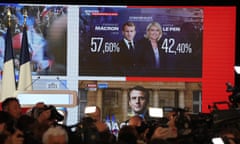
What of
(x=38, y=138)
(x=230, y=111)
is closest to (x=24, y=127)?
(x=38, y=138)

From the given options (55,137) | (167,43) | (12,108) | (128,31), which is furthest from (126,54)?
(55,137)

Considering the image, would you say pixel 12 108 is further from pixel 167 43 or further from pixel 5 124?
pixel 167 43

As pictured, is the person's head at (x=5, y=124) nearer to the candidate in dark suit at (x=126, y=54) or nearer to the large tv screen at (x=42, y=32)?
the large tv screen at (x=42, y=32)

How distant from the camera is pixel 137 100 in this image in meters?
9.38

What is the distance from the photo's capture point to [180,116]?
4.53 meters

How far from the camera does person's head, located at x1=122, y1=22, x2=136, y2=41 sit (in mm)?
9492

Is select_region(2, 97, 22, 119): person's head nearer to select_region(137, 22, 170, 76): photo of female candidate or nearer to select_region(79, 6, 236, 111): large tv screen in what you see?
select_region(79, 6, 236, 111): large tv screen

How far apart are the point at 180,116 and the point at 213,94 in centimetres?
499

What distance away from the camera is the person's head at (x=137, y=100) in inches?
369

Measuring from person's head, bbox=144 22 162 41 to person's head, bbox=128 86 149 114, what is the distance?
803 millimetres

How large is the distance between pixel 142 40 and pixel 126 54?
32cm

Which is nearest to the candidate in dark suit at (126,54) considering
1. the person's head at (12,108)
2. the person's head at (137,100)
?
the person's head at (137,100)

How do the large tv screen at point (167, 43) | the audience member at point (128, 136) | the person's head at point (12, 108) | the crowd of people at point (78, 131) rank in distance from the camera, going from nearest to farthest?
the crowd of people at point (78, 131)
the audience member at point (128, 136)
the person's head at point (12, 108)
the large tv screen at point (167, 43)

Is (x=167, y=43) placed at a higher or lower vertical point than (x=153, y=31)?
lower
